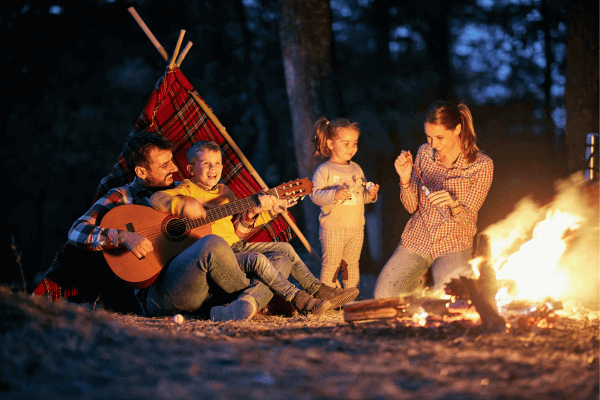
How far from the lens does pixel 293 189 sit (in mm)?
4359

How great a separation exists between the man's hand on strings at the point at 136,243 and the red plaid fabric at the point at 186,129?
1152mm

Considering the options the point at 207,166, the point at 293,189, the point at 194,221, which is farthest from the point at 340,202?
the point at 194,221

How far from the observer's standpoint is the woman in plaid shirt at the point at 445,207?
4367 mm

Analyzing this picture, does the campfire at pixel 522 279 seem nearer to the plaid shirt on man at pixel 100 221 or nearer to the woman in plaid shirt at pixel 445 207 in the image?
the woman in plaid shirt at pixel 445 207

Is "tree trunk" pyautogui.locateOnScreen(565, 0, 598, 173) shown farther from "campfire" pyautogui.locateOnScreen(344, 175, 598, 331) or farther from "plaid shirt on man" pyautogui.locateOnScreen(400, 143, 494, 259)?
"plaid shirt on man" pyautogui.locateOnScreen(400, 143, 494, 259)

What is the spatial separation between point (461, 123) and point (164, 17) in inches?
326

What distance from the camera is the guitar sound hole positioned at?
4.13m

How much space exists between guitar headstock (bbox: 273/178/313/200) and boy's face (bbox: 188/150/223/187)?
57 centimetres

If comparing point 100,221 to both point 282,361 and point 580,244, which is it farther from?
point 580,244

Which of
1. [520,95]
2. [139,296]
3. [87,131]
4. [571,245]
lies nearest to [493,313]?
[571,245]

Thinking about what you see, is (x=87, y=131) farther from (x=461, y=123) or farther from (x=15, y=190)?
(x=461, y=123)

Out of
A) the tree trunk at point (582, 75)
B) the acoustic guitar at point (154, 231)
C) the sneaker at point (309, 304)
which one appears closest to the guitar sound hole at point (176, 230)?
the acoustic guitar at point (154, 231)

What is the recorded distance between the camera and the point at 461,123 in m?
4.44

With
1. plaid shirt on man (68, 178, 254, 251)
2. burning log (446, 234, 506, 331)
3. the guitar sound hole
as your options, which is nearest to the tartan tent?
plaid shirt on man (68, 178, 254, 251)
